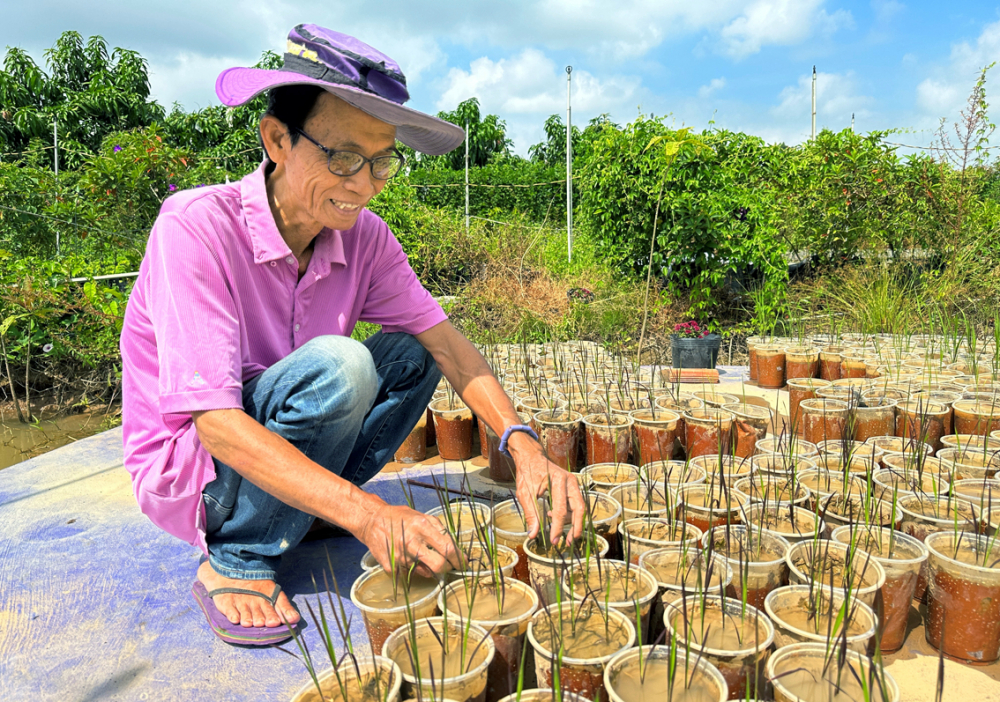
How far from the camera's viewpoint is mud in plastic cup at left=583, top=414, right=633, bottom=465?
258 cm

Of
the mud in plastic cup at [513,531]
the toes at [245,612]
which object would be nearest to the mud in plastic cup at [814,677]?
the mud in plastic cup at [513,531]

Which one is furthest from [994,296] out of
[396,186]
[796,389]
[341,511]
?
[396,186]

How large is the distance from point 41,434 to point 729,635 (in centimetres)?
568

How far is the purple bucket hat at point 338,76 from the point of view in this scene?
1567 millimetres

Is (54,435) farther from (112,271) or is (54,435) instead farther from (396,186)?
(396,186)

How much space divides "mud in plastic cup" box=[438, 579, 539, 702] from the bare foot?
50cm

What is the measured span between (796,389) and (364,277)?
2.25 meters

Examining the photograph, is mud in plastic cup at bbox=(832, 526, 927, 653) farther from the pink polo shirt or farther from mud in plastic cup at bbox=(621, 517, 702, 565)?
the pink polo shirt

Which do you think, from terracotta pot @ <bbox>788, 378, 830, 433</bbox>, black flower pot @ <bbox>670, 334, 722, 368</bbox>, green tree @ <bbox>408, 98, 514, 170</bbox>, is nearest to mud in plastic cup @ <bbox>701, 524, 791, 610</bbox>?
terracotta pot @ <bbox>788, 378, 830, 433</bbox>

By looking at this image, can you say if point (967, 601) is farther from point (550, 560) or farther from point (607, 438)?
point (607, 438)

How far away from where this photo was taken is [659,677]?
1.22 meters

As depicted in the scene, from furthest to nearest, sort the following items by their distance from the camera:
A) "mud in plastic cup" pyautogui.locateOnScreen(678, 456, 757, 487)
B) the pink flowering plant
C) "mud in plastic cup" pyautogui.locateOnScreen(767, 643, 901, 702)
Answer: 1. the pink flowering plant
2. "mud in plastic cup" pyautogui.locateOnScreen(678, 456, 757, 487)
3. "mud in plastic cup" pyautogui.locateOnScreen(767, 643, 901, 702)

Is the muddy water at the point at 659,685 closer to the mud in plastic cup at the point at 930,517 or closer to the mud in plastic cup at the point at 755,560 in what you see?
the mud in plastic cup at the point at 755,560

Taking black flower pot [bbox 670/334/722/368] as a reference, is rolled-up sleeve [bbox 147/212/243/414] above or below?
above
